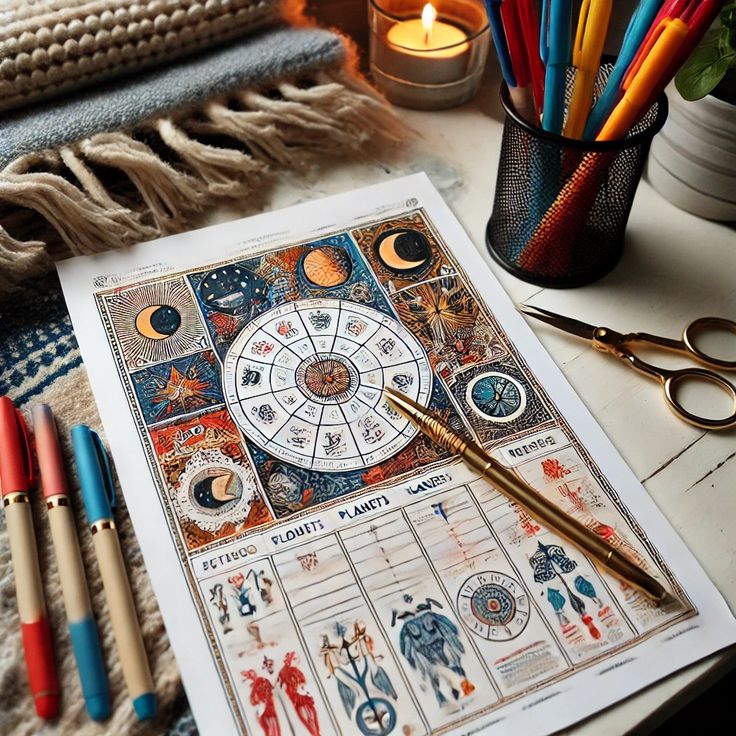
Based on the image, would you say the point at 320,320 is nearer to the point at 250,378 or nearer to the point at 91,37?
the point at 250,378

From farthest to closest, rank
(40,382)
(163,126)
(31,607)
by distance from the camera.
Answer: (163,126)
(40,382)
(31,607)

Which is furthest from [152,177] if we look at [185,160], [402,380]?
[402,380]

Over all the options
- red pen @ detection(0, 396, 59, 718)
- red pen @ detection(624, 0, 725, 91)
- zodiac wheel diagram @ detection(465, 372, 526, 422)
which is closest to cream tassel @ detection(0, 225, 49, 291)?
red pen @ detection(0, 396, 59, 718)

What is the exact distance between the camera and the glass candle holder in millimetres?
706

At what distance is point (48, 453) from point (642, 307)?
1.36ft

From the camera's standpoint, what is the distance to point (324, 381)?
54 centimetres

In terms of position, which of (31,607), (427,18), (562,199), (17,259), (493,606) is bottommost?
(493,606)

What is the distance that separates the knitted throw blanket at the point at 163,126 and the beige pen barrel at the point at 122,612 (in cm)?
22

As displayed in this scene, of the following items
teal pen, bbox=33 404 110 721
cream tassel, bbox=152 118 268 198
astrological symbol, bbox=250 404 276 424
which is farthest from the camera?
cream tassel, bbox=152 118 268 198

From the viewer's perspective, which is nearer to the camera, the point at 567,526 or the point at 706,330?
the point at 567,526

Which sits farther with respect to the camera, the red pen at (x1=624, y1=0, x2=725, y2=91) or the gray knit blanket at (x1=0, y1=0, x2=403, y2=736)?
the gray knit blanket at (x1=0, y1=0, x2=403, y2=736)

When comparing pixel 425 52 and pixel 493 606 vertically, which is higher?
pixel 425 52

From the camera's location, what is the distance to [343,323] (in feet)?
1.89

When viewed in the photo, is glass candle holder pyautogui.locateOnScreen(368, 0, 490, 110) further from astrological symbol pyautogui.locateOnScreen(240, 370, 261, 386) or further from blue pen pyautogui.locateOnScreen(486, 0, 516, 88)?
astrological symbol pyautogui.locateOnScreen(240, 370, 261, 386)
